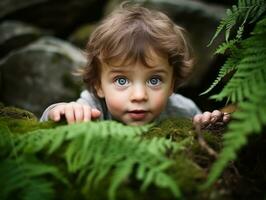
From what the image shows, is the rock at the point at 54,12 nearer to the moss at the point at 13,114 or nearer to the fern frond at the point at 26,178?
the moss at the point at 13,114

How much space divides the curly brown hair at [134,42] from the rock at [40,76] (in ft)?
11.8

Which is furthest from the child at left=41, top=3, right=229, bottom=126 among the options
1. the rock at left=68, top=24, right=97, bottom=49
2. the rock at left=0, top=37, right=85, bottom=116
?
the rock at left=68, top=24, right=97, bottom=49

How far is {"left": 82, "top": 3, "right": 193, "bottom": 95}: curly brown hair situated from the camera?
3.31m

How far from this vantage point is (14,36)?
9.09m

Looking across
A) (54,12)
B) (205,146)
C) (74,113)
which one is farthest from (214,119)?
(54,12)

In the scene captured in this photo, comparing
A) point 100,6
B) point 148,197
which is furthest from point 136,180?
point 100,6

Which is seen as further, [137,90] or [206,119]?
[137,90]

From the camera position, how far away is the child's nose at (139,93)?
303 centimetres

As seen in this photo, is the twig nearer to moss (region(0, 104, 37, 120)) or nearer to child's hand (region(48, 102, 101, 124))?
child's hand (region(48, 102, 101, 124))

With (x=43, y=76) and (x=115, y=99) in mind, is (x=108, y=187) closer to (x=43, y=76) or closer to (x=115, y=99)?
(x=115, y=99)

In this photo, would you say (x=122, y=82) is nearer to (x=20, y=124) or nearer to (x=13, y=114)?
(x=13, y=114)

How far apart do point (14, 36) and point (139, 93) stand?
6774 millimetres

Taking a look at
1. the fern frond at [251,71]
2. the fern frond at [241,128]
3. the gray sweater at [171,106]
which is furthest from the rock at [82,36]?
the fern frond at [241,128]

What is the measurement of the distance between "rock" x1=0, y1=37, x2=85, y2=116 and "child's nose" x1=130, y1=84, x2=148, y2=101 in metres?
4.41
